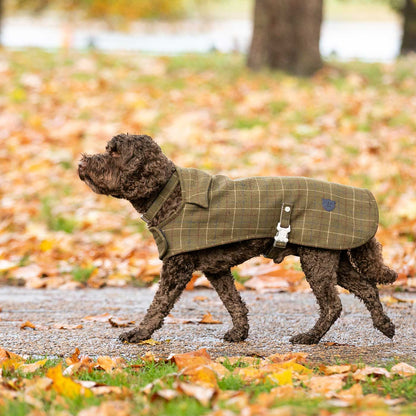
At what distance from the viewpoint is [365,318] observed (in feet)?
18.1

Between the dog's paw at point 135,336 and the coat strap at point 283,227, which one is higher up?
the coat strap at point 283,227

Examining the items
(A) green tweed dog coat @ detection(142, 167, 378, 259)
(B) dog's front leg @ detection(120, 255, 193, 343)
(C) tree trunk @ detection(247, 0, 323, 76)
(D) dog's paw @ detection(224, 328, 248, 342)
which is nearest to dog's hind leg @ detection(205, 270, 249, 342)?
(D) dog's paw @ detection(224, 328, 248, 342)

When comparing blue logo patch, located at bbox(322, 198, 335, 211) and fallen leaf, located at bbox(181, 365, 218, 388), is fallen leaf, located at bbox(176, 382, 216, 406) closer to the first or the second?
fallen leaf, located at bbox(181, 365, 218, 388)

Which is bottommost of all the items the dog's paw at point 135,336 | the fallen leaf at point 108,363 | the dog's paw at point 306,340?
the dog's paw at point 135,336

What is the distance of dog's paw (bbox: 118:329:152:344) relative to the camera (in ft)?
15.2

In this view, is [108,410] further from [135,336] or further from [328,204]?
[328,204]

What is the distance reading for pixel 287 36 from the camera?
1388cm

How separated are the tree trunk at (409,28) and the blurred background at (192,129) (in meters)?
3.95

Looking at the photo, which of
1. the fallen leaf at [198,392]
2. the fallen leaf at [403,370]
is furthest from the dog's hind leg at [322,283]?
the fallen leaf at [198,392]

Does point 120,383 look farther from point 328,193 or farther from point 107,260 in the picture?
point 107,260

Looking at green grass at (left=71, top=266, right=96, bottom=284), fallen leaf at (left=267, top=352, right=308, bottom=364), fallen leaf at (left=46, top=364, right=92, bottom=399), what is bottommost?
green grass at (left=71, top=266, right=96, bottom=284)

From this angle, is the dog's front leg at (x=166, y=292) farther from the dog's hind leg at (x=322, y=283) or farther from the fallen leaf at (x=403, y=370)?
the fallen leaf at (x=403, y=370)

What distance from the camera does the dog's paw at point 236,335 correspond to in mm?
4738

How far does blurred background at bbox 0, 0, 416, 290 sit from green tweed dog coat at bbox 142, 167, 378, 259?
2.44 m
